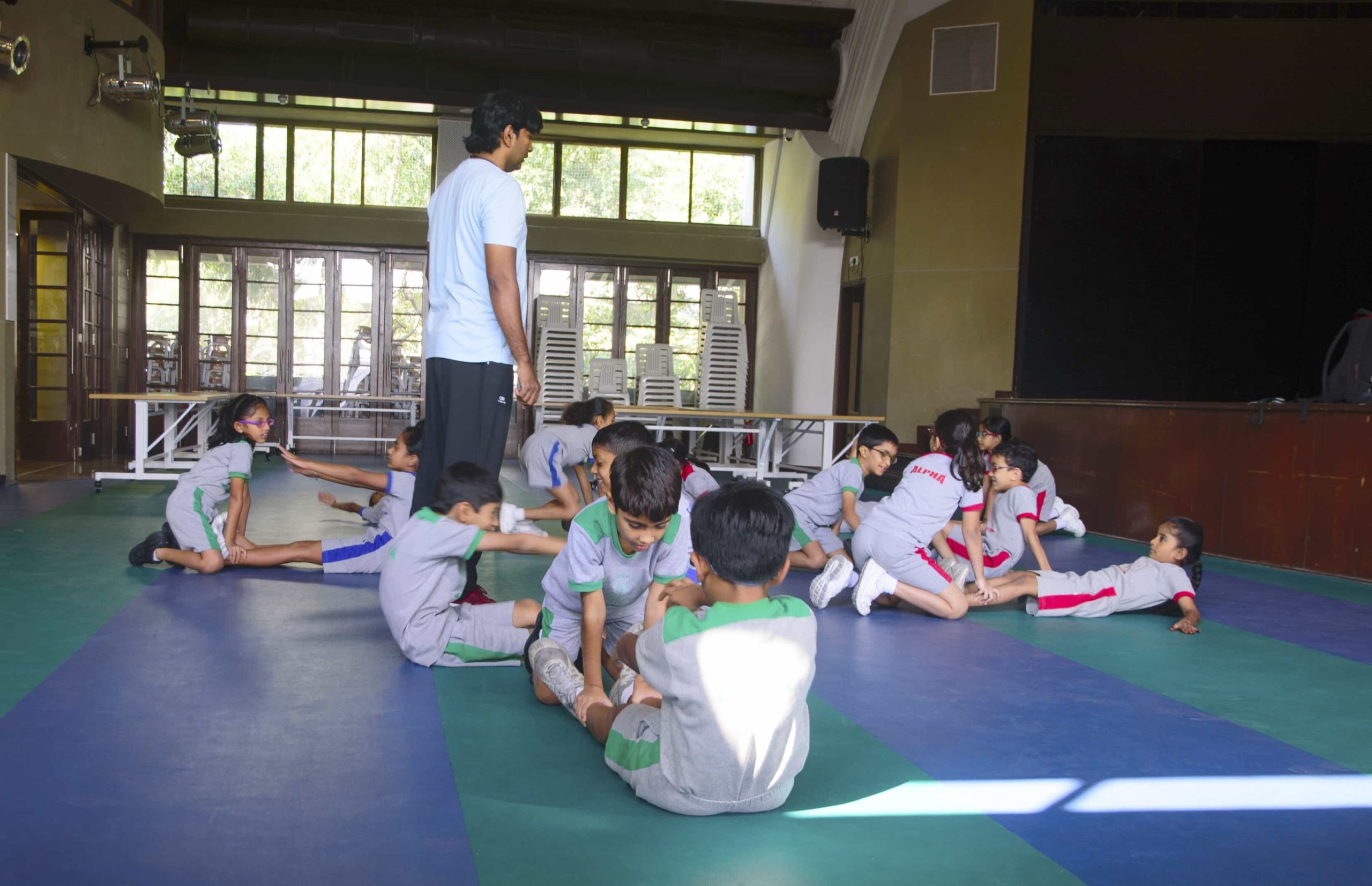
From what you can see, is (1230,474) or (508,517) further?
(1230,474)

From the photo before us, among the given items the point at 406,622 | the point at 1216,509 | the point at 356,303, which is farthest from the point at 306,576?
the point at 356,303

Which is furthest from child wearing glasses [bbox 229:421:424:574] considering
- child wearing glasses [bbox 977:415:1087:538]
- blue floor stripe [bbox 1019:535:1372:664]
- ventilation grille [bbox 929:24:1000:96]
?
ventilation grille [bbox 929:24:1000:96]

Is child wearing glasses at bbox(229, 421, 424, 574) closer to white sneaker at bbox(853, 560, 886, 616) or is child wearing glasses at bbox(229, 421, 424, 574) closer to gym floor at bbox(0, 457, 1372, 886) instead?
gym floor at bbox(0, 457, 1372, 886)

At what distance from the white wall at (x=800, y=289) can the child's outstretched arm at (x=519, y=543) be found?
A: 7.99 m

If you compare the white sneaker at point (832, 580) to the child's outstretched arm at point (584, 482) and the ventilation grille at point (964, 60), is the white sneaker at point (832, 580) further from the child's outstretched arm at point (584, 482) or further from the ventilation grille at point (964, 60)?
the ventilation grille at point (964, 60)

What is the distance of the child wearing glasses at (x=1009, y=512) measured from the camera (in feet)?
15.2

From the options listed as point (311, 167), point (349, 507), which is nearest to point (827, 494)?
point (349, 507)

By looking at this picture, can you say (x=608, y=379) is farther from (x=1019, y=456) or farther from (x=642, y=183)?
(x=1019, y=456)

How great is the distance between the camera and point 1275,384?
9.56 metres

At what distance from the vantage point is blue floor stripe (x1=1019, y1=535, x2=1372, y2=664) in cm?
377

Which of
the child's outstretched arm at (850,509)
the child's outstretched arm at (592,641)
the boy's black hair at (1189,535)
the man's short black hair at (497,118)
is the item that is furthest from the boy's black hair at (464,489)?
the boy's black hair at (1189,535)

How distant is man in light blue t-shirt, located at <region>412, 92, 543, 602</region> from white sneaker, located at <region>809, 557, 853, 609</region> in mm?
1403

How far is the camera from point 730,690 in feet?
5.91

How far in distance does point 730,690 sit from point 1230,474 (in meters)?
5.11
